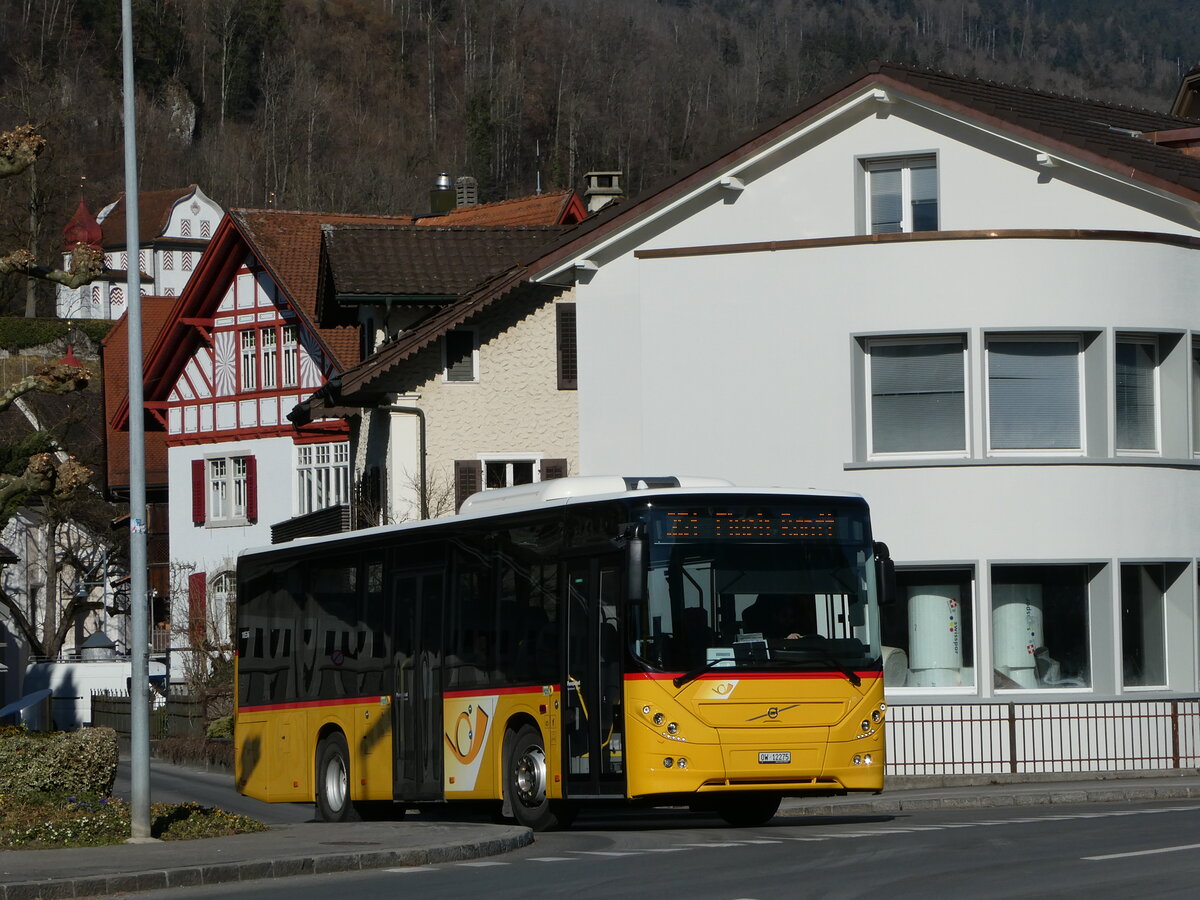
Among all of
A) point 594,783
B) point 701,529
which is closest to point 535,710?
point 594,783

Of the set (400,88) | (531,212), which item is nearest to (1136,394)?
(531,212)

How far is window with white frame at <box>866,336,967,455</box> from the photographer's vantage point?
88.6ft

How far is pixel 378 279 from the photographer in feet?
128

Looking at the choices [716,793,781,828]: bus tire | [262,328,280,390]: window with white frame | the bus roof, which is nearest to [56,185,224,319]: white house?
[262,328,280,390]: window with white frame

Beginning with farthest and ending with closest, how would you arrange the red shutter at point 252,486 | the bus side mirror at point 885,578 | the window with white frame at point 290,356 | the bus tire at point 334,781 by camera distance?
1. the red shutter at point 252,486
2. the window with white frame at point 290,356
3. the bus tire at point 334,781
4. the bus side mirror at point 885,578

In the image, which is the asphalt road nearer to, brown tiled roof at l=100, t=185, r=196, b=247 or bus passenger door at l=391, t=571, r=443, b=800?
bus passenger door at l=391, t=571, r=443, b=800

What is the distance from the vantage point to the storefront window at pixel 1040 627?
26844 mm

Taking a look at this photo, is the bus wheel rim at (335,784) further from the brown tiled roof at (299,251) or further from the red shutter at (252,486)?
the red shutter at (252,486)

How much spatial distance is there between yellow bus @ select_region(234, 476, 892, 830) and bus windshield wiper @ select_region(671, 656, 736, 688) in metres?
0.02

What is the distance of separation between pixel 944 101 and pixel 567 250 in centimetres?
613

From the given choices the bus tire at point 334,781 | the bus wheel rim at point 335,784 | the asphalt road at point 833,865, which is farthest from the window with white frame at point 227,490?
the asphalt road at point 833,865

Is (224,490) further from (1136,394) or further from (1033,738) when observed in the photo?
(1033,738)

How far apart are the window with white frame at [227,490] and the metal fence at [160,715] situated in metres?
5.41

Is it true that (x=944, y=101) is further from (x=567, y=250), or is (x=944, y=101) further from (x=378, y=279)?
(x=378, y=279)
